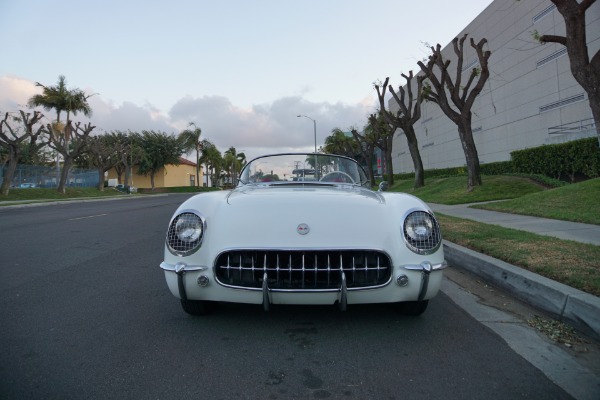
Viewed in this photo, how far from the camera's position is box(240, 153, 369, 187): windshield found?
4.55m

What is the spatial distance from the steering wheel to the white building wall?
1682 centimetres

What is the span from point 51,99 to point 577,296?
4508 cm

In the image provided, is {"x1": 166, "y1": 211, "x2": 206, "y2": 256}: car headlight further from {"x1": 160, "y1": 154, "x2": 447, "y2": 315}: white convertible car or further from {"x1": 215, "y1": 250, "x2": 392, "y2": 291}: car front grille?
{"x1": 215, "y1": 250, "x2": 392, "y2": 291}: car front grille

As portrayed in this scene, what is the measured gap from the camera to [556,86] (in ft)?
74.1

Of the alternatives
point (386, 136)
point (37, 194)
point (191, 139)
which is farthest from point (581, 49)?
point (191, 139)

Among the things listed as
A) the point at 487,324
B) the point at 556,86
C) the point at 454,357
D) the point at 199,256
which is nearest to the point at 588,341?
the point at 487,324

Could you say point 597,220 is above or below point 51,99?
below

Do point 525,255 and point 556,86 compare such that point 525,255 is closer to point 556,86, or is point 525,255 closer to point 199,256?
point 199,256

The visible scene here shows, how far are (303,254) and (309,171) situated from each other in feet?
7.19

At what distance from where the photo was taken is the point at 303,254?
2592 mm

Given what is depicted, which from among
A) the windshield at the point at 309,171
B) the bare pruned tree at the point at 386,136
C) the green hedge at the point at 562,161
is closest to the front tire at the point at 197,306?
the windshield at the point at 309,171

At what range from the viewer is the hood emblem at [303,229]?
8.80 ft

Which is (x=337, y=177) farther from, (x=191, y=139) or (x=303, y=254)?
(x=191, y=139)

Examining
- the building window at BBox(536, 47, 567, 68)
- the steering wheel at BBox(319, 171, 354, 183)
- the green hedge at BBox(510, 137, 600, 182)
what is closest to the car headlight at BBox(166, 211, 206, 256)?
the steering wheel at BBox(319, 171, 354, 183)
